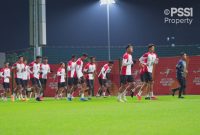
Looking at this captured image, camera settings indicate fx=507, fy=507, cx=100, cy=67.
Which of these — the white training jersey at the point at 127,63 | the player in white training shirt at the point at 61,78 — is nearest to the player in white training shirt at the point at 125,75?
the white training jersey at the point at 127,63

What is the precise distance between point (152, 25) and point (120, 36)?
3208 millimetres

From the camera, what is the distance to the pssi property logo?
4609 centimetres

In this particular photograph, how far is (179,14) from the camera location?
152 ft

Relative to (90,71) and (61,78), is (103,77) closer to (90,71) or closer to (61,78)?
(61,78)

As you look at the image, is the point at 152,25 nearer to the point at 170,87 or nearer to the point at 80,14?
the point at 80,14

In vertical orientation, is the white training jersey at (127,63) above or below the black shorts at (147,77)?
above

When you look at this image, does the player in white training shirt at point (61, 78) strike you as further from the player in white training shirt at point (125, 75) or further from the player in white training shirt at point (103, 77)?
the player in white training shirt at point (125, 75)

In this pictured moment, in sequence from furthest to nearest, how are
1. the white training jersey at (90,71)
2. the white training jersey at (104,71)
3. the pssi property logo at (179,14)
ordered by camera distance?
the pssi property logo at (179,14) → the white training jersey at (104,71) → the white training jersey at (90,71)

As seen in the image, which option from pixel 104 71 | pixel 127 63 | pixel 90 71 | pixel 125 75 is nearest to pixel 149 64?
pixel 127 63

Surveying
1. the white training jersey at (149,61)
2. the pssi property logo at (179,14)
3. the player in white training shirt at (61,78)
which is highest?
the pssi property logo at (179,14)

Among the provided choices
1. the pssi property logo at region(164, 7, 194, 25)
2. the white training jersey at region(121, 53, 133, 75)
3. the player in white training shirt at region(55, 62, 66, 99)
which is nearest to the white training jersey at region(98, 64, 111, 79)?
the player in white training shirt at region(55, 62, 66, 99)

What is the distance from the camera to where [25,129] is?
10.3 meters

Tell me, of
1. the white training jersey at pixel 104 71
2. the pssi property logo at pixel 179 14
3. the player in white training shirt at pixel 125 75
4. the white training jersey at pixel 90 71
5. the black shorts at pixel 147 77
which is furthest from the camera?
the pssi property logo at pixel 179 14

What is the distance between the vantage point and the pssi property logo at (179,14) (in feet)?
151
